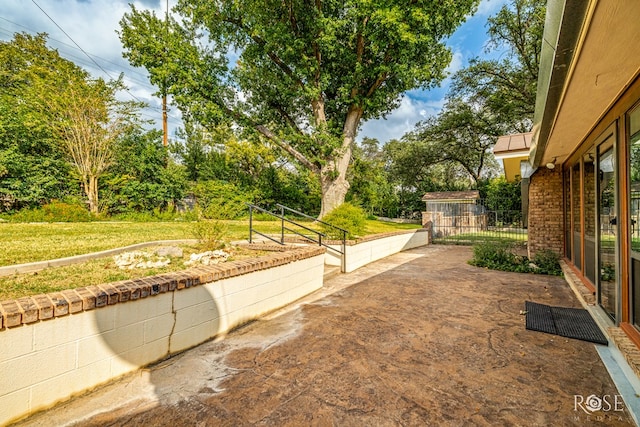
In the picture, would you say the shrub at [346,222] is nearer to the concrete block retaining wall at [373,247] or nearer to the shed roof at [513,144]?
the concrete block retaining wall at [373,247]

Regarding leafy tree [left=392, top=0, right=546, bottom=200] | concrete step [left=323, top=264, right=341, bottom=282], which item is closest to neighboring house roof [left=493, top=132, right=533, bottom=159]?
concrete step [left=323, top=264, right=341, bottom=282]

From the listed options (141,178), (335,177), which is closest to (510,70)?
(335,177)

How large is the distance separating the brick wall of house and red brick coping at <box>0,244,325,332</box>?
758 centimetres

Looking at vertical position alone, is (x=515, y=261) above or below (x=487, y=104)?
below

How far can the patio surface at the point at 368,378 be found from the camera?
6.40 feet

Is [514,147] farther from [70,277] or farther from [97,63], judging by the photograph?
[97,63]

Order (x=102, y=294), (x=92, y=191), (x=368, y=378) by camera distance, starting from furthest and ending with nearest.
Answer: (x=92, y=191), (x=368, y=378), (x=102, y=294)

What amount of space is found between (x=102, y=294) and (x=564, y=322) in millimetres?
4984

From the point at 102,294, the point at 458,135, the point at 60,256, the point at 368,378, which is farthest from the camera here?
the point at 458,135

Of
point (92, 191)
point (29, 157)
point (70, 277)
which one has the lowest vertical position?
point (70, 277)

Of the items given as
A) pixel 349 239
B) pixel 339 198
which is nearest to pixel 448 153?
A: pixel 339 198

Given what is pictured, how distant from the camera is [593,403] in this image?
2078mm

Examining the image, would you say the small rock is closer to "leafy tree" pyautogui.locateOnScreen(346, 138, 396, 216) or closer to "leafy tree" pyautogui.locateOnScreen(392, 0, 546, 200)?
"leafy tree" pyautogui.locateOnScreen(346, 138, 396, 216)

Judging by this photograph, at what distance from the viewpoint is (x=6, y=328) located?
1.80 m
